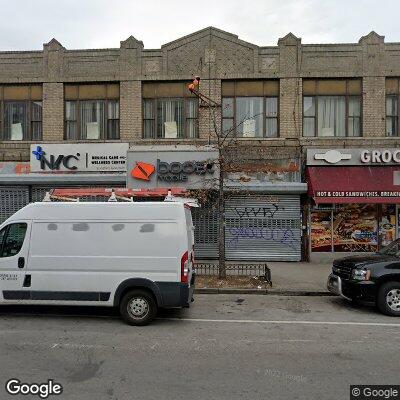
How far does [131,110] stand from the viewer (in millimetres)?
16344

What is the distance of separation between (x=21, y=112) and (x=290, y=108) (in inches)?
434

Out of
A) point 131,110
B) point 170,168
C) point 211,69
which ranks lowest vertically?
point 170,168

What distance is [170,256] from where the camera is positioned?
24.5 ft

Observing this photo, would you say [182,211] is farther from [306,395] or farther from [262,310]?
[306,395]

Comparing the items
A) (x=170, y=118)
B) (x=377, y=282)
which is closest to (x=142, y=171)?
(x=170, y=118)

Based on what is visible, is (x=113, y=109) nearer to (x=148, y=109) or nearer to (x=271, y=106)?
(x=148, y=109)

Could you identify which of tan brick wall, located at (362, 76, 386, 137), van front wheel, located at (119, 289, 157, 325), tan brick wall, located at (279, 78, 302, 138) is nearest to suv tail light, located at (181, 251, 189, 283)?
van front wheel, located at (119, 289, 157, 325)

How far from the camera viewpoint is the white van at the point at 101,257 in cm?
745

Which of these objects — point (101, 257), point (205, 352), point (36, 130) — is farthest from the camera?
point (36, 130)

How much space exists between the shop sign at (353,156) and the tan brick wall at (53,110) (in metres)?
9.99

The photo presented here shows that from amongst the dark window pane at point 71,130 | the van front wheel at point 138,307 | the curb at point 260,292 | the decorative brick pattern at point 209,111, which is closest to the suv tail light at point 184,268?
the van front wheel at point 138,307

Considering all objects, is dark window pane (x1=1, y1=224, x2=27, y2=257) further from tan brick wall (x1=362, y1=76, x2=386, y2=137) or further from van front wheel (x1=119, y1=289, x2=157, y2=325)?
tan brick wall (x1=362, y1=76, x2=386, y2=137)

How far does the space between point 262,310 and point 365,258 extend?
2616mm

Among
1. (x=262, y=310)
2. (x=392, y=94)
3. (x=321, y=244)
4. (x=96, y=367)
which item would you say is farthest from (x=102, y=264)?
(x=392, y=94)
